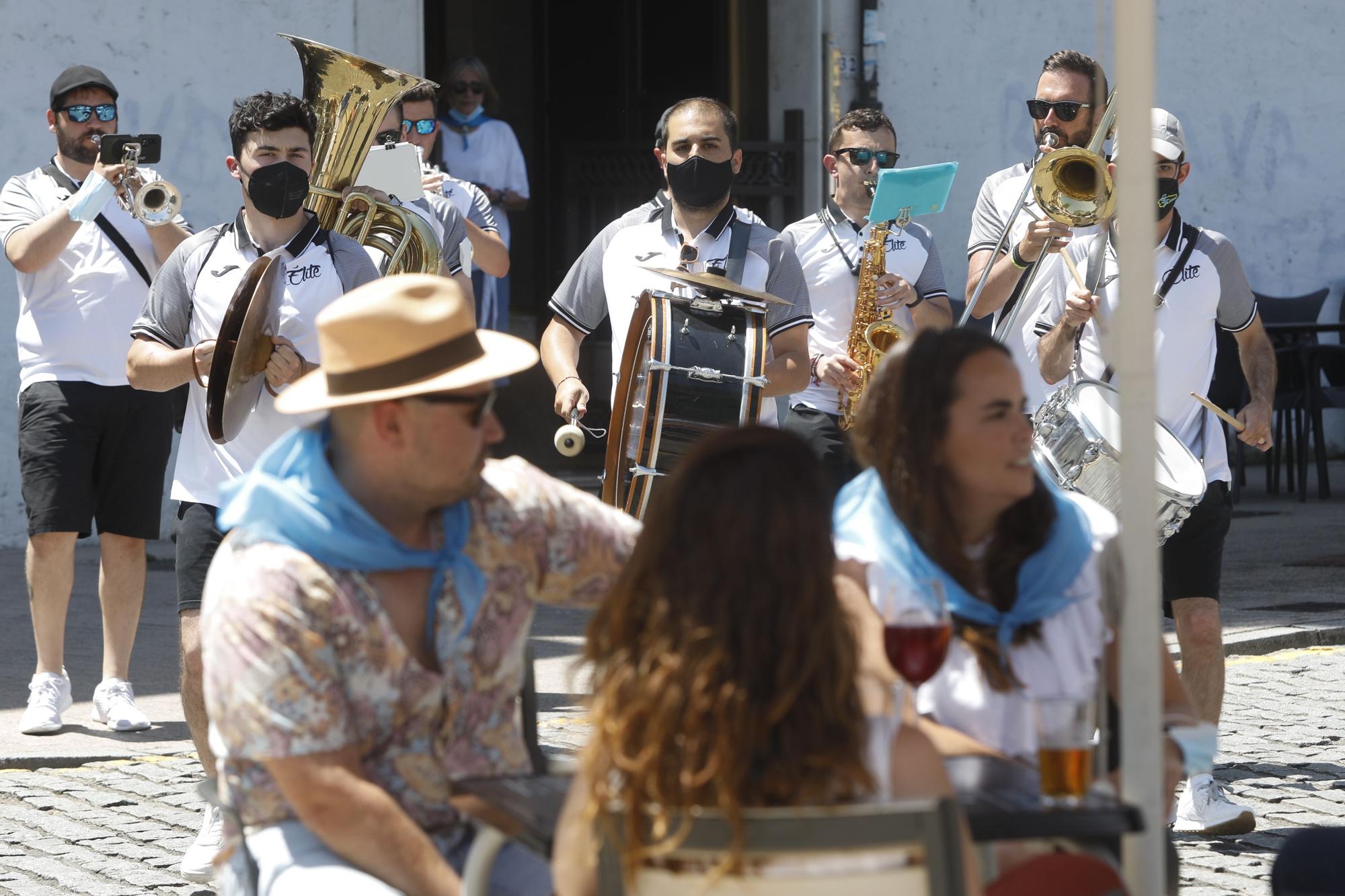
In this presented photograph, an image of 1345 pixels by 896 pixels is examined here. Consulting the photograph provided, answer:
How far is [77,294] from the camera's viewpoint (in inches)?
263

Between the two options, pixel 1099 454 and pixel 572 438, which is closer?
pixel 1099 454

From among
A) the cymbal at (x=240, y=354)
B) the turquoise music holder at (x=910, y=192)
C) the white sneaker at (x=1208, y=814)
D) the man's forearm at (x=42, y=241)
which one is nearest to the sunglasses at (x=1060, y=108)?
the turquoise music holder at (x=910, y=192)

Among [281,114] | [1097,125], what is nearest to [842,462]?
[1097,125]

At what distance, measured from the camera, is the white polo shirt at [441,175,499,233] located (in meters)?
8.20

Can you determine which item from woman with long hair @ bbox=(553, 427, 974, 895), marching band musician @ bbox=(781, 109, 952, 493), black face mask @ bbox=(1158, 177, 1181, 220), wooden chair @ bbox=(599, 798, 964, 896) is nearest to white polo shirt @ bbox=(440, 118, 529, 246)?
marching band musician @ bbox=(781, 109, 952, 493)

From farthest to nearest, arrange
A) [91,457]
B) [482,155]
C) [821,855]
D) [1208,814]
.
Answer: [482,155], [91,457], [1208,814], [821,855]

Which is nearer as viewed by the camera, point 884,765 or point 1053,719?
point 884,765

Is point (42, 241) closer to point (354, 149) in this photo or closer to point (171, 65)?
point (354, 149)

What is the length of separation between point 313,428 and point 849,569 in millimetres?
891

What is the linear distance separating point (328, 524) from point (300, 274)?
235cm

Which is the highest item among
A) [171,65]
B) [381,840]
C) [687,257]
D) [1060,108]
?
[171,65]

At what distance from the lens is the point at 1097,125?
5.32 m

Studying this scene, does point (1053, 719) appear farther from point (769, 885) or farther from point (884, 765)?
point (769, 885)

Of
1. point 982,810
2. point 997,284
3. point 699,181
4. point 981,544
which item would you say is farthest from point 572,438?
point 982,810
